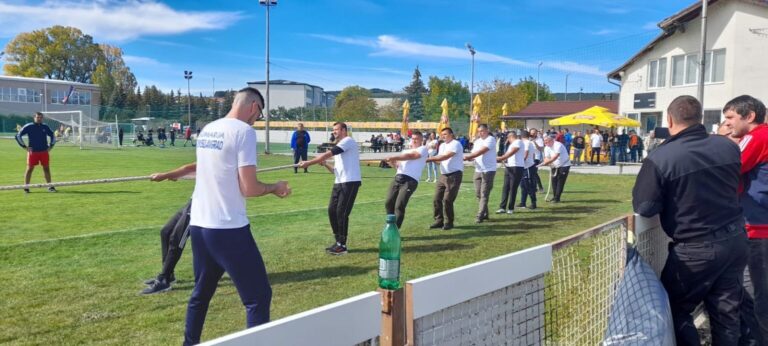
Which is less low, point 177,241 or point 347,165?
point 347,165

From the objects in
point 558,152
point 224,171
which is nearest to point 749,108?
point 224,171

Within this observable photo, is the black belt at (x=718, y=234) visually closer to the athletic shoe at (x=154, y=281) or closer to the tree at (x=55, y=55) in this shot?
the athletic shoe at (x=154, y=281)

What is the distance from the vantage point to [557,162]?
13953 mm

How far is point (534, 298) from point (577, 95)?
115m

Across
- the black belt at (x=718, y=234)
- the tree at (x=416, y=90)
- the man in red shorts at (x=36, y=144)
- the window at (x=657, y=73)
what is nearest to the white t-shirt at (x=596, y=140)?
the window at (x=657, y=73)

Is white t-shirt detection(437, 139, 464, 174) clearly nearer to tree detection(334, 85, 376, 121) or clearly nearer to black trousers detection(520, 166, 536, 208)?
black trousers detection(520, 166, 536, 208)

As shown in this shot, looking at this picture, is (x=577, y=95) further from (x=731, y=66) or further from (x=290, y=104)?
(x=731, y=66)

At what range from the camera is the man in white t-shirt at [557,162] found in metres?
13.7

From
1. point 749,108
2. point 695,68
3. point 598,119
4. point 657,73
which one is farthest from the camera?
point 657,73

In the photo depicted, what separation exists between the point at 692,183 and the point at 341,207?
17.0 ft

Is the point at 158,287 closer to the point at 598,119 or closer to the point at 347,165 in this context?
the point at 347,165

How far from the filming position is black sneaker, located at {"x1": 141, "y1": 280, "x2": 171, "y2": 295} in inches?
237

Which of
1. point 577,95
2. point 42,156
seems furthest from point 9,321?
point 577,95

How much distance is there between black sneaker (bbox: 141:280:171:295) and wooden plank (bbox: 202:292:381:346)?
15.3ft
